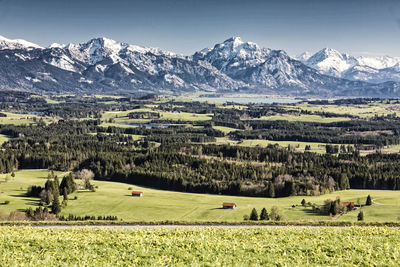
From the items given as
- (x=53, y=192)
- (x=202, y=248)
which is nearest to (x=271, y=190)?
Answer: (x=53, y=192)

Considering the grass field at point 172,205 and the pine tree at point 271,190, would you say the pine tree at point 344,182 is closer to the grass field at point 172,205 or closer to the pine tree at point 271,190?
the grass field at point 172,205

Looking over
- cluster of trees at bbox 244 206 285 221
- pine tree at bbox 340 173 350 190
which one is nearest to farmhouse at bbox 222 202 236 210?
cluster of trees at bbox 244 206 285 221

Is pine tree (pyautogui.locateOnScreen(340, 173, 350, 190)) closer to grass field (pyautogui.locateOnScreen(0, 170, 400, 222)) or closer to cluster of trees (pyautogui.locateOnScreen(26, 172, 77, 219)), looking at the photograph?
grass field (pyautogui.locateOnScreen(0, 170, 400, 222))

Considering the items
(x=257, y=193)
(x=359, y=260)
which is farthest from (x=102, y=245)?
(x=257, y=193)

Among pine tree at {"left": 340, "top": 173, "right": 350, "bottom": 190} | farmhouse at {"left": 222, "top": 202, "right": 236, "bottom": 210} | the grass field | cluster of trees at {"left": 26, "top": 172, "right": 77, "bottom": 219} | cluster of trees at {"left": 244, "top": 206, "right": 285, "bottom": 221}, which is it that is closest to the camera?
cluster of trees at {"left": 244, "top": 206, "right": 285, "bottom": 221}

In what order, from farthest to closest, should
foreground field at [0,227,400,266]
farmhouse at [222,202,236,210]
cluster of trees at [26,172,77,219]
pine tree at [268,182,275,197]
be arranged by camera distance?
pine tree at [268,182,275,197] → farmhouse at [222,202,236,210] → cluster of trees at [26,172,77,219] → foreground field at [0,227,400,266]
